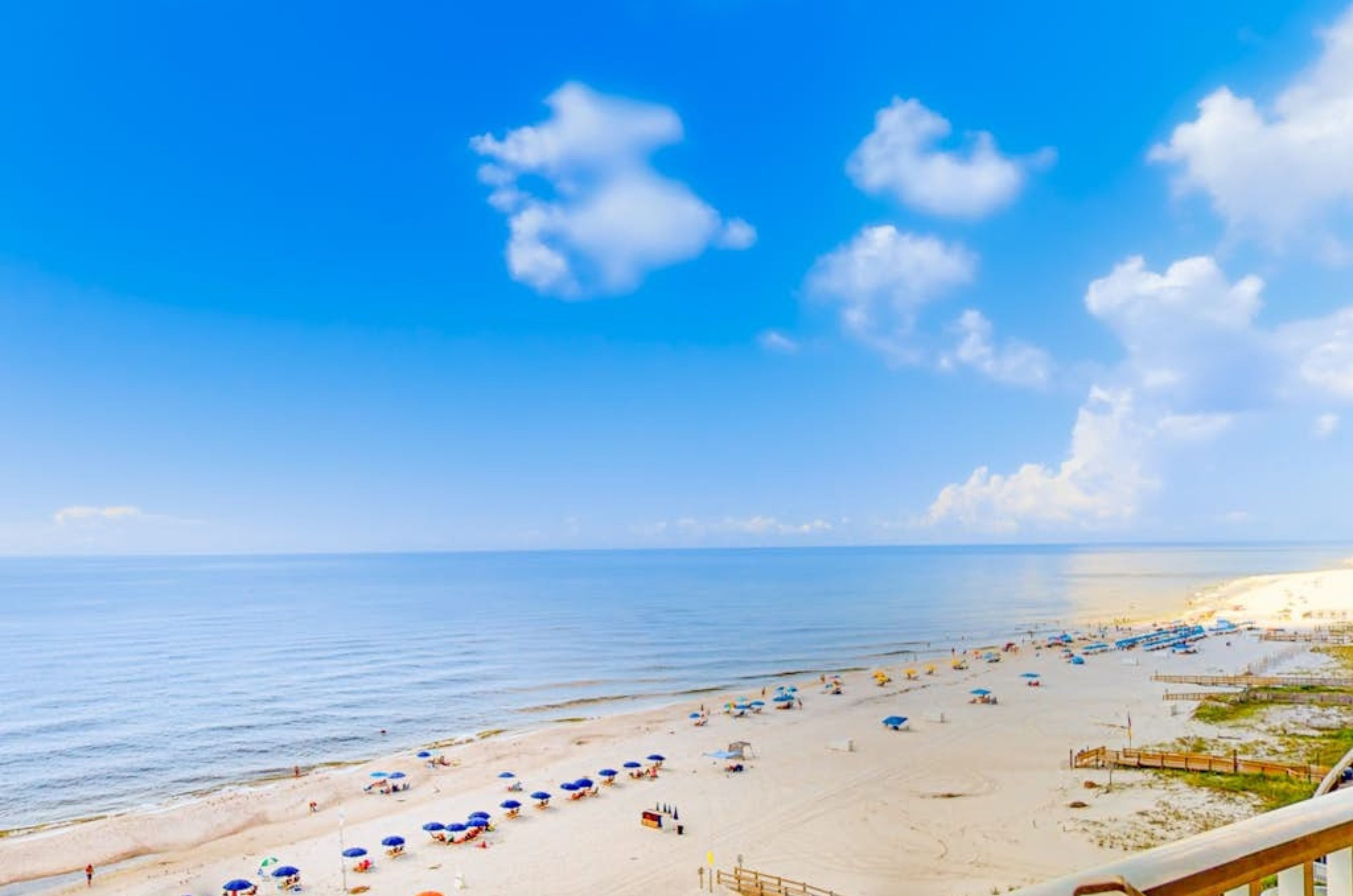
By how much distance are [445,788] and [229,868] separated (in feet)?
24.4

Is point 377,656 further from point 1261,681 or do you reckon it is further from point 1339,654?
point 1339,654

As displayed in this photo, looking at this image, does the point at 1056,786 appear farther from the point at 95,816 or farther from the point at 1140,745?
the point at 95,816

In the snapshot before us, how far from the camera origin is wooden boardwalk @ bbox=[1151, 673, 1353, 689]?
114 ft

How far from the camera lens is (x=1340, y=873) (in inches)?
75.8

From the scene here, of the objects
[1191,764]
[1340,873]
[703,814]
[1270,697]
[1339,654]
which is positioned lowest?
[703,814]

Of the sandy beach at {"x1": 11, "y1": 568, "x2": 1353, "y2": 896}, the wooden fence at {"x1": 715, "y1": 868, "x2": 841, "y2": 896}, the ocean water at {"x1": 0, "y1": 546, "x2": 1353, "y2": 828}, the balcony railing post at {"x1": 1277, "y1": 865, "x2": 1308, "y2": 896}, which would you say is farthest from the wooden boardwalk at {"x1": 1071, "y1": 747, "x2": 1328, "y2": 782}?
the balcony railing post at {"x1": 1277, "y1": 865, "x2": 1308, "y2": 896}

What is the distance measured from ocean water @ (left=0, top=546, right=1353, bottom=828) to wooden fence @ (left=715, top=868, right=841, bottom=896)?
760 inches

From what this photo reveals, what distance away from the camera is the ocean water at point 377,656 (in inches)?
1251

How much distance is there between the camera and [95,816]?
80.0ft

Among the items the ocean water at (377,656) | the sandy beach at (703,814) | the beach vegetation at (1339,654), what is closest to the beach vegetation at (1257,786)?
the sandy beach at (703,814)

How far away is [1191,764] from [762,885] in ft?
48.1

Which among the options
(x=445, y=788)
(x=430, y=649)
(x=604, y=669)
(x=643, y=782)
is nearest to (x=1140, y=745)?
(x=643, y=782)

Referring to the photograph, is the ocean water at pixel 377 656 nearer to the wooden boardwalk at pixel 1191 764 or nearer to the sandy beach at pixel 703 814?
the sandy beach at pixel 703 814

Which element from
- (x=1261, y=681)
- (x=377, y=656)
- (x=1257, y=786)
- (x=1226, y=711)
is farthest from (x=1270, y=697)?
(x=377, y=656)
